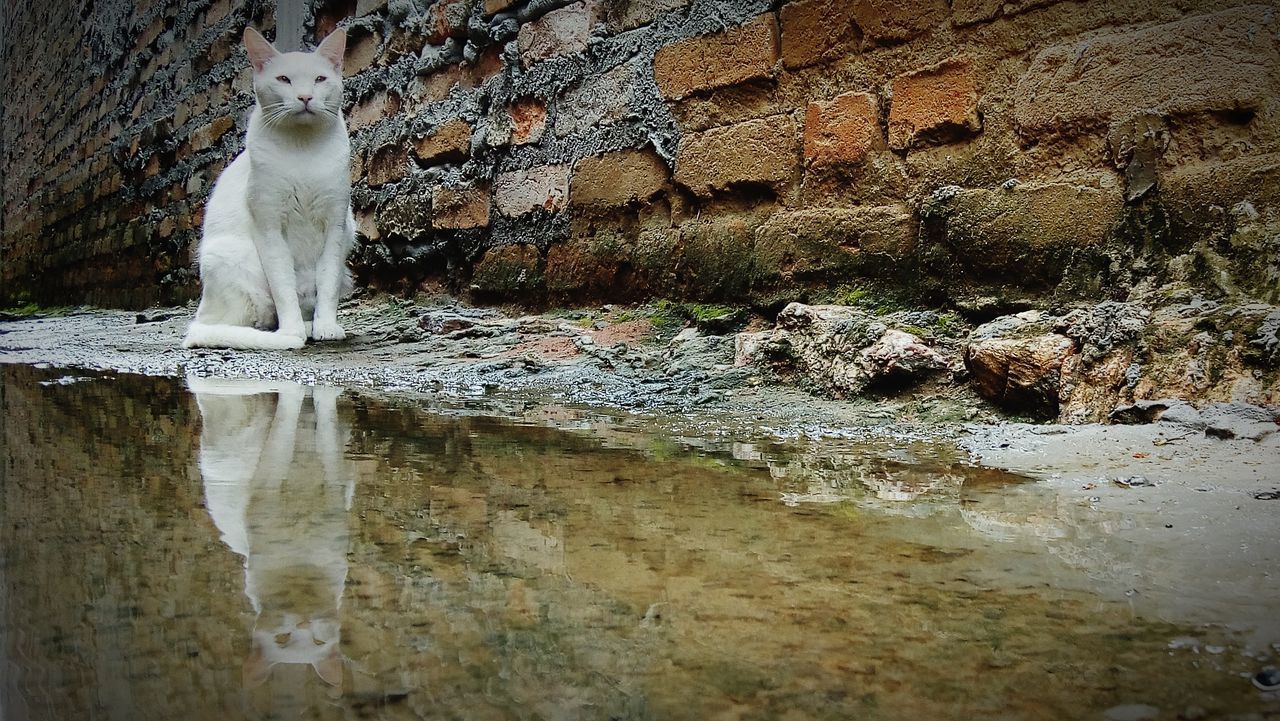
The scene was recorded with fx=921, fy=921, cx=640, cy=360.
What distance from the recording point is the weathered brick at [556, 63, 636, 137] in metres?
3.10

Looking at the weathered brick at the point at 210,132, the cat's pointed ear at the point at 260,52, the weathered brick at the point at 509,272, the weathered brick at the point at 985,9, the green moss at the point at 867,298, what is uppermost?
the weathered brick at the point at 210,132

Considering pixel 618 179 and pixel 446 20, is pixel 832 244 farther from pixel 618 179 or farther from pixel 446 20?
pixel 446 20

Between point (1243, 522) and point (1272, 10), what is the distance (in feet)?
4.44

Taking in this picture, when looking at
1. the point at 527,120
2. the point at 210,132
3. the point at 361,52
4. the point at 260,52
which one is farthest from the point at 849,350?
the point at 210,132

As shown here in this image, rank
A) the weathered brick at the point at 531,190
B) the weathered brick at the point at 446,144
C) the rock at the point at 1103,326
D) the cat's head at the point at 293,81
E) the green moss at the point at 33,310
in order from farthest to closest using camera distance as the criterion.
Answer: the green moss at the point at 33,310
the weathered brick at the point at 446,144
the weathered brick at the point at 531,190
the cat's head at the point at 293,81
the rock at the point at 1103,326

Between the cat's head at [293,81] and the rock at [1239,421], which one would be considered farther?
the cat's head at [293,81]

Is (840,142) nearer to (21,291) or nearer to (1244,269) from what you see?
(1244,269)

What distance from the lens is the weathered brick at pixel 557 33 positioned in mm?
3252

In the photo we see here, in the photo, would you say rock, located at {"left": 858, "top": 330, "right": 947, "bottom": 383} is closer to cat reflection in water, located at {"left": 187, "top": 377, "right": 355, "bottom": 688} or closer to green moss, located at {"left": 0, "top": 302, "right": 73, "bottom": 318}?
cat reflection in water, located at {"left": 187, "top": 377, "right": 355, "bottom": 688}

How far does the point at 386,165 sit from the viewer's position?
4176 millimetres

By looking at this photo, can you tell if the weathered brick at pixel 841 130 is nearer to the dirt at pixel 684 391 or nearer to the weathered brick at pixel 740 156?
the weathered brick at pixel 740 156

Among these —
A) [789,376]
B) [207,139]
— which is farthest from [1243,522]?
[207,139]

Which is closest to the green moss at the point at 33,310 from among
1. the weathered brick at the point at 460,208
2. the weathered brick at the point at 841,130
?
the weathered brick at the point at 460,208

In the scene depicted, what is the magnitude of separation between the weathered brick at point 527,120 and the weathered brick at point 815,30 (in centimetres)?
109
